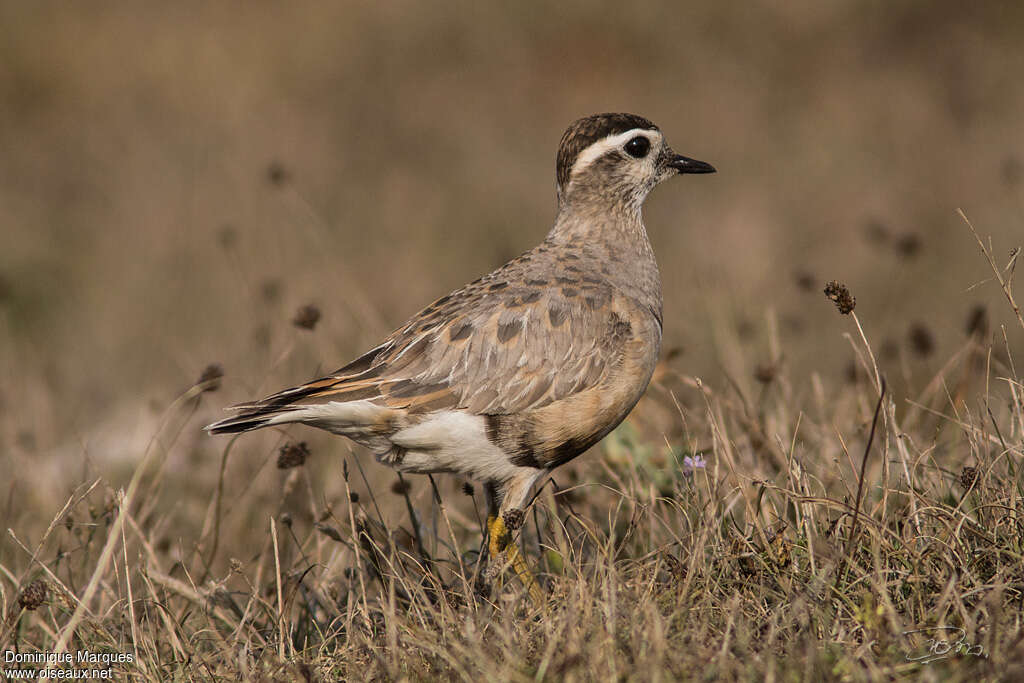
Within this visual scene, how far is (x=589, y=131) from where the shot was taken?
6430 mm

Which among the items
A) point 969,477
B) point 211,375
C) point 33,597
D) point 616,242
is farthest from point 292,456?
point 969,477

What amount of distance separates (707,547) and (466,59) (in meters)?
12.8

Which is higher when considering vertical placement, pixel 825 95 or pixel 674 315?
pixel 825 95

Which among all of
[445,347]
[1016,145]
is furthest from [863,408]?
[1016,145]

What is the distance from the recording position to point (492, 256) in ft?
40.4

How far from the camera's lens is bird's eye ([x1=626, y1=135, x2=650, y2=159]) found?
641 centimetres

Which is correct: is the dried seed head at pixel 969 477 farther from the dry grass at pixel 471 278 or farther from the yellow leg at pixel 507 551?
the yellow leg at pixel 507 551

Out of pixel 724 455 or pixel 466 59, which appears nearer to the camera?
pixel 724 455

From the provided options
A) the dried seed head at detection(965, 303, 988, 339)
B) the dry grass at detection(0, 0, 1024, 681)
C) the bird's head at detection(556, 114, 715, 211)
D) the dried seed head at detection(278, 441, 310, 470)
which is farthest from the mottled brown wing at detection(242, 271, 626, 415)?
the dried seed head at detection(965, 303, 988, 339)

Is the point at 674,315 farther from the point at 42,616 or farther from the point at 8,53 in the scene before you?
the point at 8,53

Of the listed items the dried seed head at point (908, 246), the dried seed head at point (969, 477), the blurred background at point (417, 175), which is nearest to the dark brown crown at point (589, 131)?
the dried seed head at point (908, 246)

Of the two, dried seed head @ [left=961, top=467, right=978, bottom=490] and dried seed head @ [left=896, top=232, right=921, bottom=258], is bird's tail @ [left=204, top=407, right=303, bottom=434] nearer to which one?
dried seed head @ [left=961, top=467, right=978, bottom=490]

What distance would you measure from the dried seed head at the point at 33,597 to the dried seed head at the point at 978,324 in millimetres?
4646

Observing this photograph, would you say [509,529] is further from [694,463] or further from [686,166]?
[686,166]
